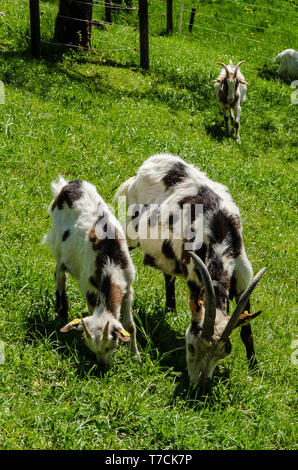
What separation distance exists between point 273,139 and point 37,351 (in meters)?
9.91

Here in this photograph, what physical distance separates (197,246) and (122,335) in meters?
1.36

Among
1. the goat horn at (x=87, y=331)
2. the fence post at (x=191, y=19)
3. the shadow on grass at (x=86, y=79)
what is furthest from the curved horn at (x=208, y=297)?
the fence post at (x=191, y=19)

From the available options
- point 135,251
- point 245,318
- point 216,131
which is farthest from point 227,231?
point 216,131

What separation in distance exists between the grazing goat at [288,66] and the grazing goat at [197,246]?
13.1 meters

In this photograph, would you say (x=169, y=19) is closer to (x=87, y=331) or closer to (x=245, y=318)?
(x=245, y=318)

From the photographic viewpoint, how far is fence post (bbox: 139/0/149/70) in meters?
13.1

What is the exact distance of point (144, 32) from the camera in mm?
13469

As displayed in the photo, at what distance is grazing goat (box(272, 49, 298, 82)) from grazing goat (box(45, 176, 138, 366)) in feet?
46.7

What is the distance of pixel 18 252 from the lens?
5.95 metres

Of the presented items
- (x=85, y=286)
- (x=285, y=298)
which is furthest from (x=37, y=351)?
(x=285, y=298)

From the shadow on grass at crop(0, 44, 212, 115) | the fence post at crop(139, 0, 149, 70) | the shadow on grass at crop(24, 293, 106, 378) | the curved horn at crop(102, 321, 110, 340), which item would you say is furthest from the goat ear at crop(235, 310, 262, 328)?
the fence post at crop(139, 0, 149, 70)

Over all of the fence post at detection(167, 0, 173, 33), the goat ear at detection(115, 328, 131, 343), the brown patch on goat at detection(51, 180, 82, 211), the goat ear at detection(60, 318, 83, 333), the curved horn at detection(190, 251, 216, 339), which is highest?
the fence post at detection(167, 0, 173, 33)

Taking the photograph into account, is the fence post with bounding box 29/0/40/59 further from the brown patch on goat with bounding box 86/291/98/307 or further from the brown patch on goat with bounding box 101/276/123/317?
the brown patch on goat with bounding box 101/276/123/317
